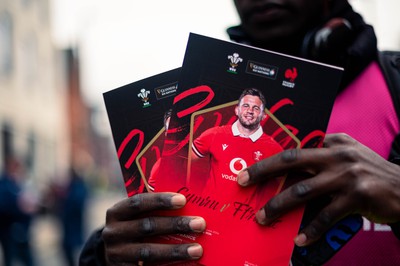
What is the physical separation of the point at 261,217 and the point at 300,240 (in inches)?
3.8

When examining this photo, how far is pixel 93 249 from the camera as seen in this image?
1.54 m

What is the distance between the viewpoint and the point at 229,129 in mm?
1181

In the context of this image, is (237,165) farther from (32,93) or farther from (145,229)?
(32,93)

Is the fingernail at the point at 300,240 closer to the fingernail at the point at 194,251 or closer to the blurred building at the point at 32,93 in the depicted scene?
the fingernail at the point at 194,251

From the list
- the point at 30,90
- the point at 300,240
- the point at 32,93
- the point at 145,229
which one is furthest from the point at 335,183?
the point at 32,93

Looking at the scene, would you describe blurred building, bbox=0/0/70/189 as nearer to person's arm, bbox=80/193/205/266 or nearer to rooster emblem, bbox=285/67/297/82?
person's arm, bbox=80/193/205/266

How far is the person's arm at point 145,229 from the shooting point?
3.78 ft

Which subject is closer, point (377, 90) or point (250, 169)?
point (250, 169)

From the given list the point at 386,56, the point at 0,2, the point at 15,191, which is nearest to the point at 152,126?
the point at 386,56

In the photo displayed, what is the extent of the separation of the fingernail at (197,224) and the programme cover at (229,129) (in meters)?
0.02

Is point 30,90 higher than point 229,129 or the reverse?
higher

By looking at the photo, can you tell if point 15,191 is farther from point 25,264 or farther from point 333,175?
point 333,175

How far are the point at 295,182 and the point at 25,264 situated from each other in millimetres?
8354

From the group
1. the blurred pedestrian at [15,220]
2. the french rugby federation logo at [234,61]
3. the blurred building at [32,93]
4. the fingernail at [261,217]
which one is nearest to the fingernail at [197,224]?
the fingernail at [261,217]
